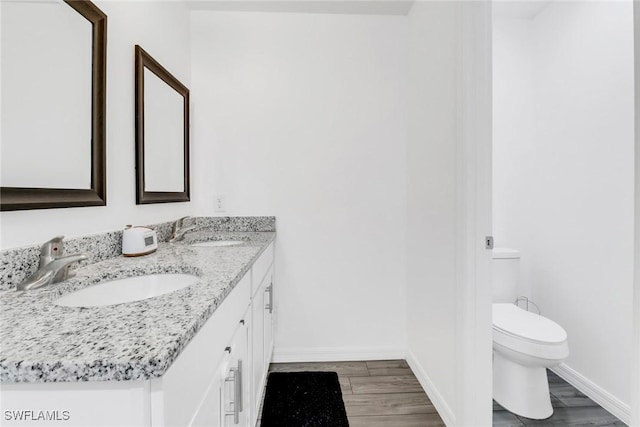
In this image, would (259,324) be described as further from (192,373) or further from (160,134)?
(160,134)

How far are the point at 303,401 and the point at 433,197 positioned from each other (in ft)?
4.24

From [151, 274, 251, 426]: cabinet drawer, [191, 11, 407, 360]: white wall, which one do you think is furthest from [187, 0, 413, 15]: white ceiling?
[151, 274, 251, 426]: cabinet drawer

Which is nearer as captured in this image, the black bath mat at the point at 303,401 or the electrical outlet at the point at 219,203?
the black bath mat at the point at 303,401

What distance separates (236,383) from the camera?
89 cm

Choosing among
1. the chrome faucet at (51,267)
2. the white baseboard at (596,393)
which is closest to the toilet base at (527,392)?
the white baseboard at (596,393)

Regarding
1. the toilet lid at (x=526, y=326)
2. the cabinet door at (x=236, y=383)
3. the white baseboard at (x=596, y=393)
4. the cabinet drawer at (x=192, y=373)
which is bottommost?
the white baseboard at (x=596, y=393)

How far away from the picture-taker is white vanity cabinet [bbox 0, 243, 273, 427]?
44cm

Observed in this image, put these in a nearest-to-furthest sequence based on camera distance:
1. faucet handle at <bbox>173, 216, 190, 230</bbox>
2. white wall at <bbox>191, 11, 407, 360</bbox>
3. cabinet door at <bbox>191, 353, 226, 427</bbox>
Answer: cabinet door at <bbox>191, 353, 226, 427</bbox>
faucet handle at <bbox>173, 216, 190, 230</bbox>
white wall at <bbox>191, 11, 407, 360</bbox>

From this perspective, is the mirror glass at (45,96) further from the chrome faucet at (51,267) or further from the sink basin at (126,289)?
the sink basin at (126,289)

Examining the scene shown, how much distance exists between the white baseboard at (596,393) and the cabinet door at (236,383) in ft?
5.94

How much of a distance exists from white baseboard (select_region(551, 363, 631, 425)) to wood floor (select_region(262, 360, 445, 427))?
35.0 inches

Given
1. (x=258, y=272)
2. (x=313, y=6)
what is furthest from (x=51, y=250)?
(x=313, y=6)

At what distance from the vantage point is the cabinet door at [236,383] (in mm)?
822

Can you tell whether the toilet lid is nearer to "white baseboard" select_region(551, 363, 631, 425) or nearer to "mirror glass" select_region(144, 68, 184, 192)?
"white baseboard" select_region(551, 363, 631, 425)
